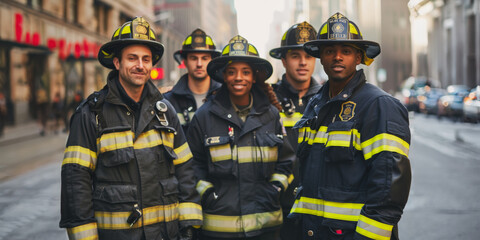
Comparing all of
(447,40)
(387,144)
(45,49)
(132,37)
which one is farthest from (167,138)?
(447,40)

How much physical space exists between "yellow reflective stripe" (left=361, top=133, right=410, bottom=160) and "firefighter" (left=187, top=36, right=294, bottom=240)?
4.24 feet

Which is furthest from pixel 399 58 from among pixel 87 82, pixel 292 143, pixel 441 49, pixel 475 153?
pixel 292 143

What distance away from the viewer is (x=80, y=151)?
300 centimetres

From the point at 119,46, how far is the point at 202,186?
124 cm

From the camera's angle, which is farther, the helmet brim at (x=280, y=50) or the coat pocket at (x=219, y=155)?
the helmet brim at (x=280, y=50)

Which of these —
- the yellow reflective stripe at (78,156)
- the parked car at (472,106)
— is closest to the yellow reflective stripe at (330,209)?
the yellow reflective stripe at (78,156)

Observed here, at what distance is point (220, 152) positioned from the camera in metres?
3.80

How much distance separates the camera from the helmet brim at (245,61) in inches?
158

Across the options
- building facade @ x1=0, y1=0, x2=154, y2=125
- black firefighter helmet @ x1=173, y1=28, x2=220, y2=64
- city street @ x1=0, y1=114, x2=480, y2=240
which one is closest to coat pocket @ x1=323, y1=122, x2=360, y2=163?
black firefighter helmet @ x1=173, y1=28, x2=220, y2=64

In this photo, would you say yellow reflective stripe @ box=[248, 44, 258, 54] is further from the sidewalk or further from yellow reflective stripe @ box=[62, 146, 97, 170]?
the sidewalk

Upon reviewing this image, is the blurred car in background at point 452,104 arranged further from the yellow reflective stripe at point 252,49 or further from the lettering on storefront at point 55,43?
the yellow reflective stripe at point 252,49

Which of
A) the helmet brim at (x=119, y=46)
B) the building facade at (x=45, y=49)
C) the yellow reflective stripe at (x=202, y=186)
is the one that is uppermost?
the building facade at (x=45, y=49)

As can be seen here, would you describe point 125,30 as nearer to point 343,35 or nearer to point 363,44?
point 343,35

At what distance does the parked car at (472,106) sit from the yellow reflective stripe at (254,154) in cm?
1965
